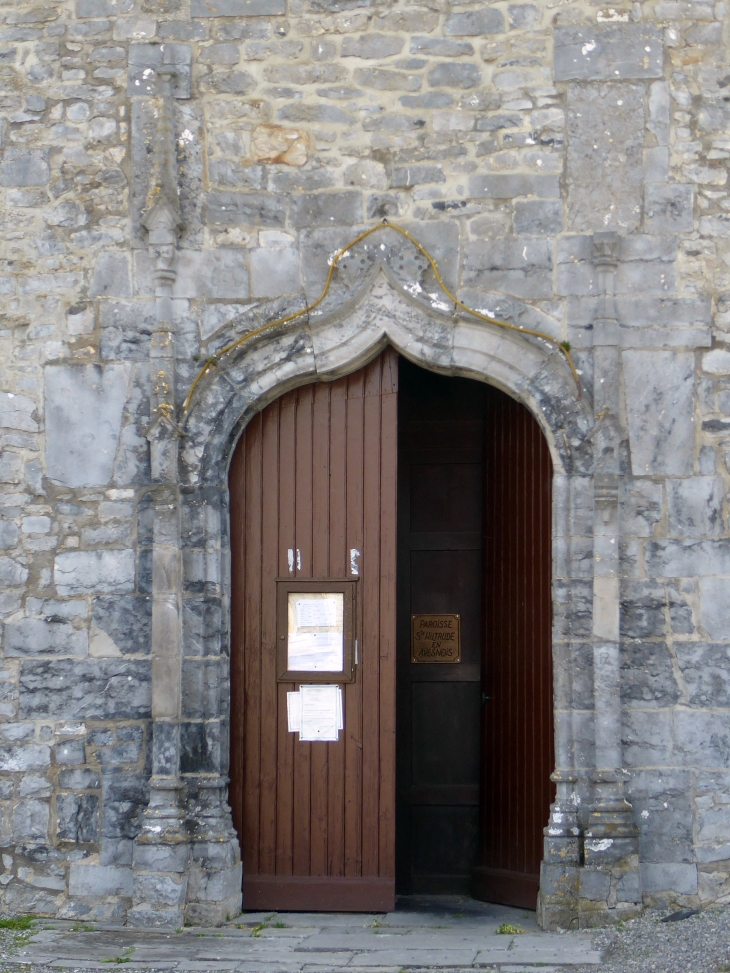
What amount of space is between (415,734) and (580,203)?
3.15m

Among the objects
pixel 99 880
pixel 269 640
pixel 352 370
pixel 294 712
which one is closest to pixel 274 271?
pixel 352 370

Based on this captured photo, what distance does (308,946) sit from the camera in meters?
5.01

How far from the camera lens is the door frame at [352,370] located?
212 inches

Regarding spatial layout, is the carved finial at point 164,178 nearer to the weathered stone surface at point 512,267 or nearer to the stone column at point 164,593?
the stone column at point 164,593

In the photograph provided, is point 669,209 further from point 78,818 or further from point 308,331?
point 78,818

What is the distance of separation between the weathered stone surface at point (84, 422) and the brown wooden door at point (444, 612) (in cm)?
197

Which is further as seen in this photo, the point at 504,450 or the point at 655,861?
the point at 504,450

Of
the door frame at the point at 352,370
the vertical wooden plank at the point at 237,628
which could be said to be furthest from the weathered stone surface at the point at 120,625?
the vertical wooden plank at the point at 237,628

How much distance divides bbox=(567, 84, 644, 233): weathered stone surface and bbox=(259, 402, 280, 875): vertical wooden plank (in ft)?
5.80

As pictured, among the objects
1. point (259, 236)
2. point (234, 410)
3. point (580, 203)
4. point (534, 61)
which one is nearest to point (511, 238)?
point (580, 203)

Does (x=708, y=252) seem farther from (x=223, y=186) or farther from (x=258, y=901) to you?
(x=258, y=901)

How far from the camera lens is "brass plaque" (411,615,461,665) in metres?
6.84

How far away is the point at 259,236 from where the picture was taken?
5660mm

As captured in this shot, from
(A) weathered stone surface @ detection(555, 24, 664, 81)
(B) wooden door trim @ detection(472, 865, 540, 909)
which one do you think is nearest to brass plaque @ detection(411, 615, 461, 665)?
(B) wooden door trim @ detection(472, 865, 540, 909)
